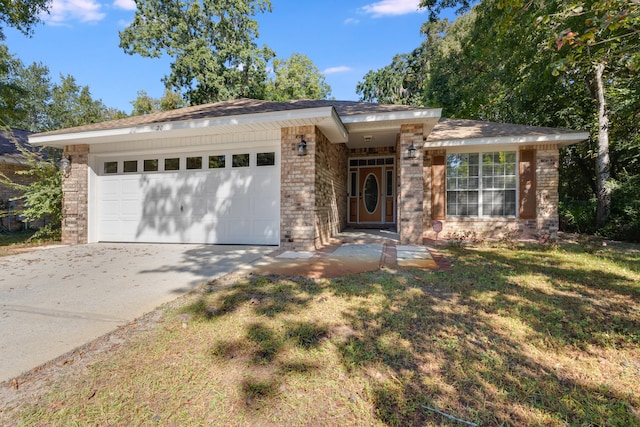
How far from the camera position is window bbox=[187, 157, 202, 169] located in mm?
7148

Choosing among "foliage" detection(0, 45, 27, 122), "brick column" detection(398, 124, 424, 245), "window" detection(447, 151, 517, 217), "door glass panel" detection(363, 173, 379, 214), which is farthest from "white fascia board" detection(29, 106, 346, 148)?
"foliage" detection(0, 45, 27, 122)

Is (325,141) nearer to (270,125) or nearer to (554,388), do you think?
(270,125)

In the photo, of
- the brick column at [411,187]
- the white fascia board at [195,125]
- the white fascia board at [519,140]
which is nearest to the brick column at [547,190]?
the white fascia board at [519,140]

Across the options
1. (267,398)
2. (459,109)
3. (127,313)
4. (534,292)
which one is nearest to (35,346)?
(127,313)

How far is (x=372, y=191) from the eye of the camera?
10.7 metres

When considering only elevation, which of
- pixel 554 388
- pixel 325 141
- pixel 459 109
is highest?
pixel 459 109

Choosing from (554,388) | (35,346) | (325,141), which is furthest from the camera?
(325,141)

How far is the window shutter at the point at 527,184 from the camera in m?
7.99

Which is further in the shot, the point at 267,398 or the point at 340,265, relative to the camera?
the point at 340,265

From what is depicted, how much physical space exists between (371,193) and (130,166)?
25.0 feet

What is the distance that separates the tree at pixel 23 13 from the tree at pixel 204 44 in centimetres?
813

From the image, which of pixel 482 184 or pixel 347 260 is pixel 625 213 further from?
pixel 347 260

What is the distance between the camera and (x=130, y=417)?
4.96ft

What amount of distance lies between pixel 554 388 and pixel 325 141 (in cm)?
610
